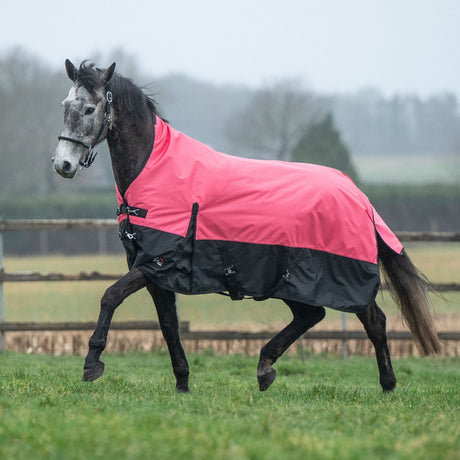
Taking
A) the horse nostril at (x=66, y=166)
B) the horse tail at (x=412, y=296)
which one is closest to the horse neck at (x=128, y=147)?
the horse nostril at (x=66, y=166)

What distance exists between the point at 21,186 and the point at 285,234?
4169cm

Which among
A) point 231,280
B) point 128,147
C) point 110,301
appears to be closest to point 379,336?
point 231,280

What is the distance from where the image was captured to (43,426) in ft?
12.8

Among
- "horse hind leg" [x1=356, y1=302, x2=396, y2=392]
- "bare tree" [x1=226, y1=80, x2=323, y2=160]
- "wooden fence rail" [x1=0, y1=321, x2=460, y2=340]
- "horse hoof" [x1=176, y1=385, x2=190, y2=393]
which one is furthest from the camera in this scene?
"bare tree" [x1=226, y1=80, x2=323, y2=160]

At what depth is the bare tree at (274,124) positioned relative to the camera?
47375mm

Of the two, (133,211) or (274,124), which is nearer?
(133,211)

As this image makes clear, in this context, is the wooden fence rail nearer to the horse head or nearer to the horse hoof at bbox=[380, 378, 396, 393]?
the horse hoof at bbox=[380, 378, 396, 393]

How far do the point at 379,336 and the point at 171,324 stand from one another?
1811 millimetres

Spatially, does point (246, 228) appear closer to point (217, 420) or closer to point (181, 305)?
point (217, 420)

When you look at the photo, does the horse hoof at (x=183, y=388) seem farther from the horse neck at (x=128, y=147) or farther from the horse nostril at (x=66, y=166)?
the horse nostril at (x=66, y=166)

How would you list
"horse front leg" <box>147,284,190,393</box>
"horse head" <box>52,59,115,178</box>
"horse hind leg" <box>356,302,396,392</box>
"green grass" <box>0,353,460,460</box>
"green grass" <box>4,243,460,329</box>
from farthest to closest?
"green grass" <box>4,243,460,329</box> < "horse hind leg" <box>356,302,396,392</box> < "horse front leg" <box>147,284,190,393</box> < "horse head" <box>52,59,115,178</box> < "green grass" <box>0,353,460,460</box>

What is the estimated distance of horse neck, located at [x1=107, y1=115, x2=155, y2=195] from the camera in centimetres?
564

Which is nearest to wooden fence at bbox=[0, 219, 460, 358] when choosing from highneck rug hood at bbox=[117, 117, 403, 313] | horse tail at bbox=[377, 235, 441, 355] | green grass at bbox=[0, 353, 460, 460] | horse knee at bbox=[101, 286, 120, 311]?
green grass at bbox=[0, 353, 460, 460]

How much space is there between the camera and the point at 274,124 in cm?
4753
